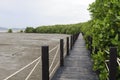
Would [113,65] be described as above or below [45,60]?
above

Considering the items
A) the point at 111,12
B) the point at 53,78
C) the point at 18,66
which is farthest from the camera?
the point at 18,66

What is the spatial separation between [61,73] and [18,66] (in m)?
3.39

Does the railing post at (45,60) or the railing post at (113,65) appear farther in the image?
the railing post at (45,60)

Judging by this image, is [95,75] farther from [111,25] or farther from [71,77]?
[111,25]

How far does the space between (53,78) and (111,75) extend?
4.96m

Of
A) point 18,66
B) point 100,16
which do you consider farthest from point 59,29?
point 100,16

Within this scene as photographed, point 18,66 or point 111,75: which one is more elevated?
point 111,75

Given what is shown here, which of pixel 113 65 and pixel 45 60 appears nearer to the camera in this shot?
pixel 113 65

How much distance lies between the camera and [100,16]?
346 inches

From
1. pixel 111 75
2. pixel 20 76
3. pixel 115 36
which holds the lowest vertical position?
pixel 20 76

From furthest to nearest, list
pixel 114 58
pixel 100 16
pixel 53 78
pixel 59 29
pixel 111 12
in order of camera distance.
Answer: pixel 59 29 < pixel 53 78 < pixel 100 16 < pixel 111 12 < pixel 114 58

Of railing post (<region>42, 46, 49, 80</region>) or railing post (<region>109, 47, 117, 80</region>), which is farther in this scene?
railing post (<region>42, 46, 49, 80</region>)

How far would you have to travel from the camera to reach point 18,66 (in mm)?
14469

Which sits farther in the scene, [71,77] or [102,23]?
[71,77]
